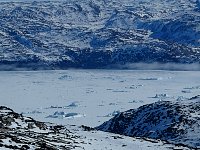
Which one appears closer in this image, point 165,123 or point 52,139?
point 52,139

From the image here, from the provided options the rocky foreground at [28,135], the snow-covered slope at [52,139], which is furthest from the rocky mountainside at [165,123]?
the rocky foreground at [28,135]

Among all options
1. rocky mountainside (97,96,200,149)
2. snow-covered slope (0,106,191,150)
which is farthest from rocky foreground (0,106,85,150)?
rocky mountainside (97,96,200,149)

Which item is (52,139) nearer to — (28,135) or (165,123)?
(28,135)

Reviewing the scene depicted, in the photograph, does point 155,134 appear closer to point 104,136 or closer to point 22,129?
point 104,136

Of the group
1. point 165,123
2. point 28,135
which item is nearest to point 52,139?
point 28,135

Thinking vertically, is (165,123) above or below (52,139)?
below

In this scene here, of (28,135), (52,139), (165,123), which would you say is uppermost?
(28,135)

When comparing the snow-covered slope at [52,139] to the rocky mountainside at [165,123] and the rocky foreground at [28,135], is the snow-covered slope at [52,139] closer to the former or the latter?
the rocky foreground at [28,135]

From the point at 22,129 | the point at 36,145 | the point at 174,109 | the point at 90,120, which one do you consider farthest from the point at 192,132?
the point at 90,120

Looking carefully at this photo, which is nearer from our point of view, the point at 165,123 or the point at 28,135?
the point at 28,135
